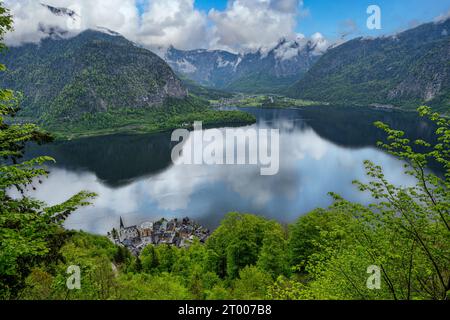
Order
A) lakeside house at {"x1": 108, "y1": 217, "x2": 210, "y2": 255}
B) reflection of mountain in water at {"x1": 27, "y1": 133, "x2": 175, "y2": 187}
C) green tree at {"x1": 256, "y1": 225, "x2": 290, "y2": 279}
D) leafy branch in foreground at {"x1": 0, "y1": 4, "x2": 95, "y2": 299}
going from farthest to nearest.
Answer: reflection of mountain in water at {"x1": 27, "y1": 133, "x2": 175, "y2": 187}
lakeside house at {"x1": 108, "y1": 217, "x2": 210, "y2": 255}
green tree at {"x1": 256, "y1": 225, "x2": 290, "y2": 279}
leafy branch in foreground at {"x1": 0, "y1": 4, "x2": 95, "y2": 299}

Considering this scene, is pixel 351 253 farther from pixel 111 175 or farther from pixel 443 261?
pixel 111 175

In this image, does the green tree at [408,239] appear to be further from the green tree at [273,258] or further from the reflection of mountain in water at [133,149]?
the reflection of mountain in water at [133,149]

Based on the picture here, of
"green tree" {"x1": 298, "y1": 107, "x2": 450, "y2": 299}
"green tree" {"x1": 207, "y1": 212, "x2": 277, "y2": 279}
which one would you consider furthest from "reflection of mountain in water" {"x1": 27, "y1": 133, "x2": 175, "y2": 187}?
"green tree" {"x1": 298, "y1": 107, "x2": 450, "y2": 299}

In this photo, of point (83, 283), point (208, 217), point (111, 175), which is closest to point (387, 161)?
point (208, 217)

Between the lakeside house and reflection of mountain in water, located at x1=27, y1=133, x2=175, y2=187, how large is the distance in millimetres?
35854

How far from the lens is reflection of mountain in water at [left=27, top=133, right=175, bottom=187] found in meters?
111

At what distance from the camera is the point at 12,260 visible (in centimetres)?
797

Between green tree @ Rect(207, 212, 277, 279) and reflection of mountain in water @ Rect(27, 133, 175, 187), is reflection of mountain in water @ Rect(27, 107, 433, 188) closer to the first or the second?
reflection of mountain in water @ Rect(27, 133, 175, 187)

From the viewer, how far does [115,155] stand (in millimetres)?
137625

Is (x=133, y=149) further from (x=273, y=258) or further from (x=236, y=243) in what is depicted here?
(x=273, y=258)

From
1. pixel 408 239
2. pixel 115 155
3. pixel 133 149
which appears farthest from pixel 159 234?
pixel 133 149

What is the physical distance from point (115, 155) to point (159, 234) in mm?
82984

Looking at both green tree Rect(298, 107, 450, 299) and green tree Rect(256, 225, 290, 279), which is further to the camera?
green tree Rect(256, 225, 290, 279)

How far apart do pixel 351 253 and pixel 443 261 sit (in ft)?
17.9
